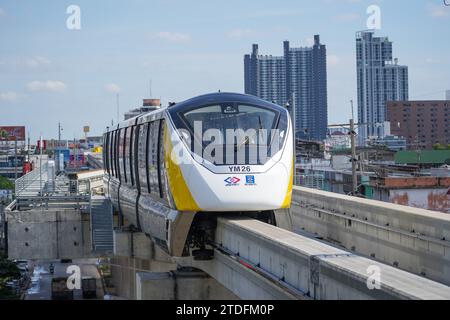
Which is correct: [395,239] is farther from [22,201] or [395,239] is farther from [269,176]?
[22,201]

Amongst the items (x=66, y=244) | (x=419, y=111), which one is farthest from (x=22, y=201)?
(x=419, y=111)

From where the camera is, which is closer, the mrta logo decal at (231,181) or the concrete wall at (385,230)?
the concrete wall at (385,230)

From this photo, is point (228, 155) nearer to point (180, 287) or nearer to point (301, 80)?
point (180, 287)

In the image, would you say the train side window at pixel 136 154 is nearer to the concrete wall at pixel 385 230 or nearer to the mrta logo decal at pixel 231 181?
the concrete wall at pixel 385 230

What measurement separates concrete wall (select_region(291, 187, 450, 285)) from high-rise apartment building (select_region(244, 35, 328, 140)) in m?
114

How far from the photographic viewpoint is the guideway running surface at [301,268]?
8641mm

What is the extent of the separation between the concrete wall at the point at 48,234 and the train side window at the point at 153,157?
941 centimetres

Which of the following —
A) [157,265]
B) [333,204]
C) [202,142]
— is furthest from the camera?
[157,265]

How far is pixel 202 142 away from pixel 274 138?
1321 mm

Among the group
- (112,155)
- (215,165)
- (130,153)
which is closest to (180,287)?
(215,165)

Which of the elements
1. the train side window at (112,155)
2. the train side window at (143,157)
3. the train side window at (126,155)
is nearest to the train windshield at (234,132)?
the train side window at (143,157)

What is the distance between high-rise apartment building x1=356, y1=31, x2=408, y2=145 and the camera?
154875mm
